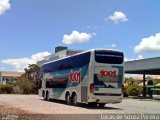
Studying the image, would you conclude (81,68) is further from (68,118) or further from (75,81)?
(68,118)

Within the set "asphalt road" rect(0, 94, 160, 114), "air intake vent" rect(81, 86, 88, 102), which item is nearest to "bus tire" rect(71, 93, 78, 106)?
"asphalt road" rect(0, 94, 160, 114)

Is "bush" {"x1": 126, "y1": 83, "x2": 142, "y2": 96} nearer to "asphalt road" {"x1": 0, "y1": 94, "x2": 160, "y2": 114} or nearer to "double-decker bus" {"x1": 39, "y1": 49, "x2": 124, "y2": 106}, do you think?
"asphalt road" {"x1": 0, "y1": 94, "x2": 160, "y2": 114}

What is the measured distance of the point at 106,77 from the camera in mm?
26203

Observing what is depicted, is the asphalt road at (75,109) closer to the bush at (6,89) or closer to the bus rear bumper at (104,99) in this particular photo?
the bus rear bumper at (104,99)

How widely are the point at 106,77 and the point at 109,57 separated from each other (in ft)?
4.50

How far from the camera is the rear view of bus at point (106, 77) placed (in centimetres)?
2589

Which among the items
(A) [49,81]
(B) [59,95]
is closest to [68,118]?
(B) [59,95]

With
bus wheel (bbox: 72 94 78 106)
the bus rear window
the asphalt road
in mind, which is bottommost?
the asphalt road

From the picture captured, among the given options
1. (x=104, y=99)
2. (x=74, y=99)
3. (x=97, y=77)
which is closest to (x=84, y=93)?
(x=104, y=99)

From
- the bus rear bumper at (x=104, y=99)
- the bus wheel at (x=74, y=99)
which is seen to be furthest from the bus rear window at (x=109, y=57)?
the bus wheel at (x=74, y=99)

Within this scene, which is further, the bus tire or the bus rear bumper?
the bus tire

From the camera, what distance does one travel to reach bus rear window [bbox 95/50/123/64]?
85.3 ft

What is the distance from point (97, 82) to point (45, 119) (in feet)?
28.7

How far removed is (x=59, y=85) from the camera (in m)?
32.8
